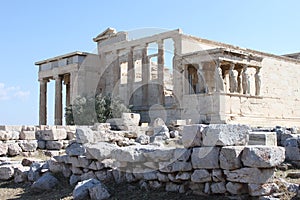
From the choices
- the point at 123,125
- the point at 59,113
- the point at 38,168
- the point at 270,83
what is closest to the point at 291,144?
the point at 38,168

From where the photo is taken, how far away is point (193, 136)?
644 centimetres

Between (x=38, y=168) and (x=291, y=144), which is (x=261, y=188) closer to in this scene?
(x=291, y=144)

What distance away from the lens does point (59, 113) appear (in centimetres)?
3073

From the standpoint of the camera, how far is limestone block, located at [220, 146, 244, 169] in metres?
5.79

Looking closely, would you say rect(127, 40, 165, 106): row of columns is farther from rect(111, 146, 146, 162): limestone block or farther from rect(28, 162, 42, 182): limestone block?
rect(111, 146, 146, 162): limestone block

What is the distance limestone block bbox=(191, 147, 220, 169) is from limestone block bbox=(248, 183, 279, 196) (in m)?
0.60

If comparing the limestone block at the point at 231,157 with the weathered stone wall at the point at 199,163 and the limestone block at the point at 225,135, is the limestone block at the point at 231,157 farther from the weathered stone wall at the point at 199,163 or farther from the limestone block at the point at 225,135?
the limestone block at the point at 225,135

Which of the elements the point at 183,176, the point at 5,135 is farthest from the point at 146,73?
the point at 183,176

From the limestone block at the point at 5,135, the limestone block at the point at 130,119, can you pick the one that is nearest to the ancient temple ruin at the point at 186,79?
the limestone block at the point at 130,119

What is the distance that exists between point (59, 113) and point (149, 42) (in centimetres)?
922

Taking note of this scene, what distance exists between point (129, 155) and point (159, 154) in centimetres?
61

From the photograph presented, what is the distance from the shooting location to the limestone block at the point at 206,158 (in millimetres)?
5996

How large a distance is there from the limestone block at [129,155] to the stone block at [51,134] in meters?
6.01

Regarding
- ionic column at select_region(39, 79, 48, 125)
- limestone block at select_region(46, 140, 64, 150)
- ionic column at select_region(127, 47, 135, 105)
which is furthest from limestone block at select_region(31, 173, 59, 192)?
ionic column at select_region(39, 79, 48, 125)
